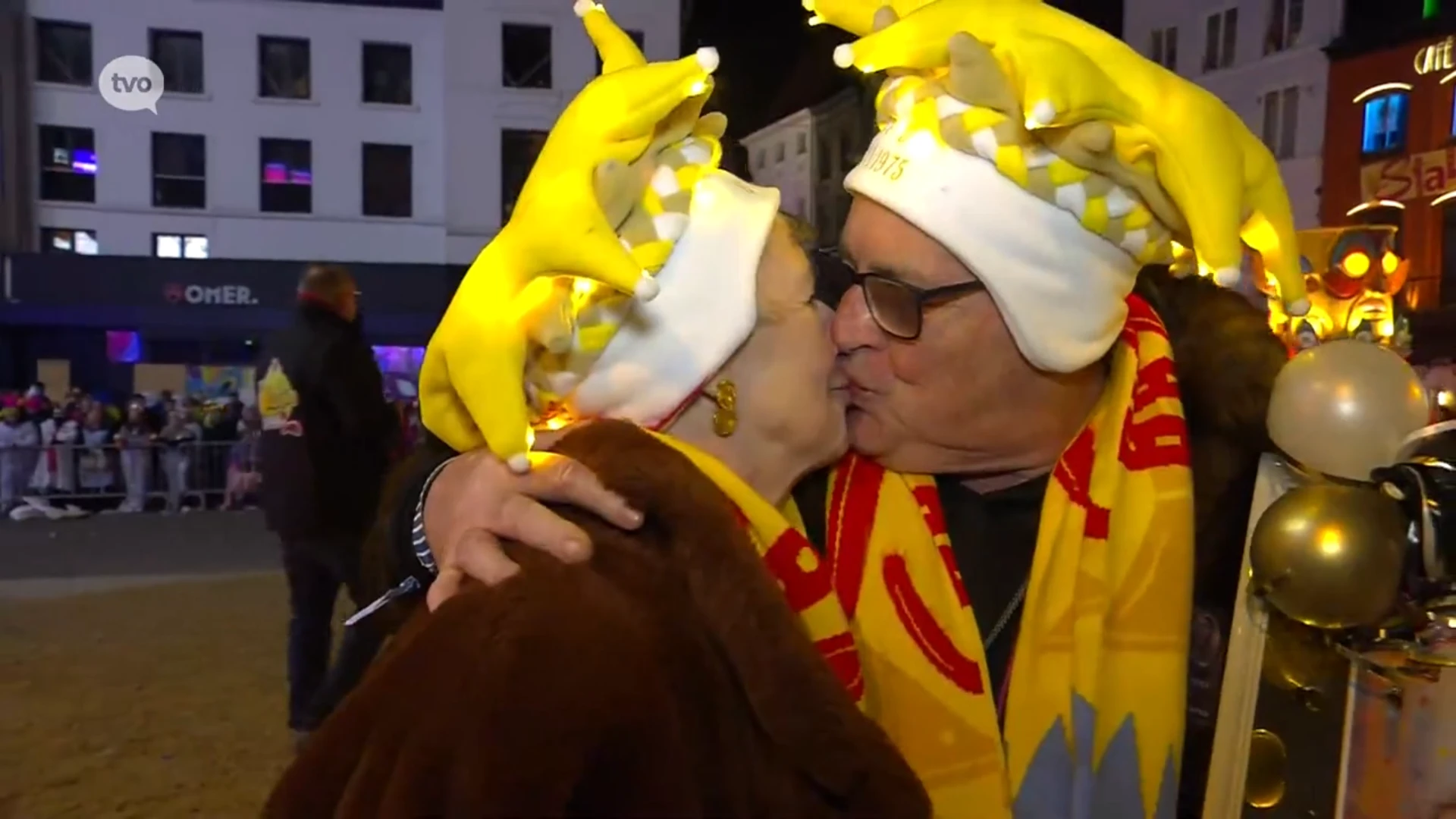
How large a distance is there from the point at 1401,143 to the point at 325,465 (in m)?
7.73

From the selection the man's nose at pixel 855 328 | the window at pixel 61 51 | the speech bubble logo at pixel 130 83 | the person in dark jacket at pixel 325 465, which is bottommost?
the person in dark jacket at pixel 325 465

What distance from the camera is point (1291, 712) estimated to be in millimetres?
1424

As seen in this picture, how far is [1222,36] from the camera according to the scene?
7.52 metres

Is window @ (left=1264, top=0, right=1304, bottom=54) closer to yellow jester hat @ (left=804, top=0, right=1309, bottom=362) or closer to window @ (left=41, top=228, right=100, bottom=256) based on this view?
yellow jester hat @ (left=804, top=0, right=1309, bottom=362)

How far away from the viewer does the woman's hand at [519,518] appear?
1.18 meters

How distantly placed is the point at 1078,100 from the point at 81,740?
4.72 metres

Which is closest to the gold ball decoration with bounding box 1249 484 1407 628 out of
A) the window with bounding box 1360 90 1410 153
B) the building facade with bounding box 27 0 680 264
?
the window with bounding box 1360 90 1410 153

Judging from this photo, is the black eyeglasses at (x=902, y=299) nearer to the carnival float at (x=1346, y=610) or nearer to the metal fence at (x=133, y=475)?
the carnival float at (x=1346, y=610)

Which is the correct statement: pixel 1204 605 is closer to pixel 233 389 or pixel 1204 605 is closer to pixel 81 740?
pixel 81 740

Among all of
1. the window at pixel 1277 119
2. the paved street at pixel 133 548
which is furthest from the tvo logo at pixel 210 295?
the window at pixel 1277 119

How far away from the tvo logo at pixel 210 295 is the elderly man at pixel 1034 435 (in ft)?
48.6

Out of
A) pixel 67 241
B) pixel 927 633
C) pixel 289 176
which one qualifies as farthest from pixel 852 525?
pixel 67 241

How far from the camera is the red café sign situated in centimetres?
798

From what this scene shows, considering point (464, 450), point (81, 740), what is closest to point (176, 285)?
point (81, 740)
